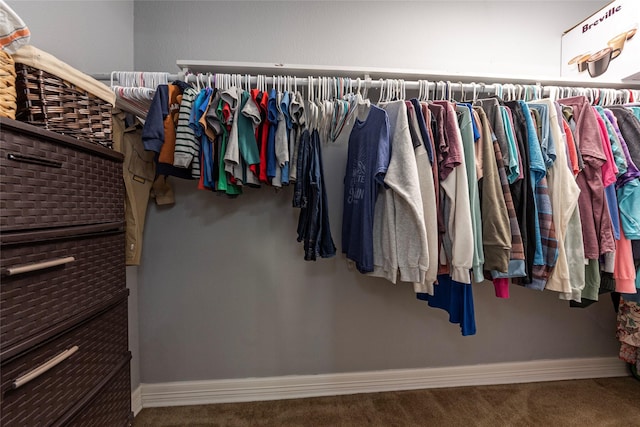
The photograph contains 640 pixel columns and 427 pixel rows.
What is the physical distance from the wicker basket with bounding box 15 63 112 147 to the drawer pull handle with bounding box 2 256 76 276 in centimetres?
37

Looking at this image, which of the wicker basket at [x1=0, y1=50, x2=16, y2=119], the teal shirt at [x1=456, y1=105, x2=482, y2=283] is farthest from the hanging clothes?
the wicker basket at [x1=0, y1=50, x2=16, y2=119]

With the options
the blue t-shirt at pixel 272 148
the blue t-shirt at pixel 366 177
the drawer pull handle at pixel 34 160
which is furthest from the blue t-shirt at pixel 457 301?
the drawer pull handle at pixel 34 160

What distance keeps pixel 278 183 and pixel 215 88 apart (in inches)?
18.7

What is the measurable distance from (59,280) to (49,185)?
10.1 inches

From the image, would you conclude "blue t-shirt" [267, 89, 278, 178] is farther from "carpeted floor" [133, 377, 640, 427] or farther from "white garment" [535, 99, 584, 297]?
"carpeted floor" [133, 377, 640, 427]

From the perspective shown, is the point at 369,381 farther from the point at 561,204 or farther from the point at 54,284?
the point at 54,284

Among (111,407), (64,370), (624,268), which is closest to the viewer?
(64,370)

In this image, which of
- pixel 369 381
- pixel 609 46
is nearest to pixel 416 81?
pixel 609 46

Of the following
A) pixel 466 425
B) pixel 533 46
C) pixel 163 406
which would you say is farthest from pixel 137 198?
pixel 533 46

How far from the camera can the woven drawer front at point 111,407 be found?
853 mm

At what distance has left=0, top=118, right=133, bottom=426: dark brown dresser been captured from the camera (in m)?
0.63

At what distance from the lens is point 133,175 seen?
1.27 meters

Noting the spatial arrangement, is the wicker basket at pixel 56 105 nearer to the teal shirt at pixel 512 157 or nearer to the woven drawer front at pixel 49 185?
the woven drawer front at pixel 49 185

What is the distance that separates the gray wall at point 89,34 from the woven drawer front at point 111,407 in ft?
1.47
